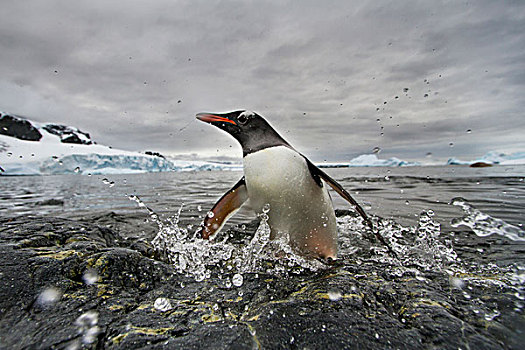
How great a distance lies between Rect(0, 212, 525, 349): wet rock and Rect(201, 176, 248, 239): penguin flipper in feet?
3.92

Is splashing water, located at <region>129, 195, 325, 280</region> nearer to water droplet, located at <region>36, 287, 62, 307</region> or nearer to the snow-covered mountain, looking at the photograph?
water droplet, located at <region>36, 287, 62, 307</region>

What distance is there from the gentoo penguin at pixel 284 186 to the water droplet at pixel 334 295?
1125 millimetres

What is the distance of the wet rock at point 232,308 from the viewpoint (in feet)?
4.24

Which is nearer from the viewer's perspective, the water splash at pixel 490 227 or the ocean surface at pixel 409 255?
the ocean surface at pixel 409 255

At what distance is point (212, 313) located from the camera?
1581 mm

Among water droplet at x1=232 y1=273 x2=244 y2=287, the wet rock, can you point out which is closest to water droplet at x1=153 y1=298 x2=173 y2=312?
the wet rock

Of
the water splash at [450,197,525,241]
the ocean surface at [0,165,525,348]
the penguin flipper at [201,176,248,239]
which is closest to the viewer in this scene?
the ocean surface at [0,165,525,348]

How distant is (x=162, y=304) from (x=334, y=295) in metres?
1.05

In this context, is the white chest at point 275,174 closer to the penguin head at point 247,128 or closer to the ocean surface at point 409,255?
the penguin head at point 247,128

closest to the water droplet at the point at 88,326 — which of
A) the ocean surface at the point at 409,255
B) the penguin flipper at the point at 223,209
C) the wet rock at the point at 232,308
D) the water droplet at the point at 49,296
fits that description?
the wet rock at the point at 232,308

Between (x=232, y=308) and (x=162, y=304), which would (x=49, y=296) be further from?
(x=232, y=308)

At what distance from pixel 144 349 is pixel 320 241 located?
208cm

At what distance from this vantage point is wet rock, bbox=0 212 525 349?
1.29m

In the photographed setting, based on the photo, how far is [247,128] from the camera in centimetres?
307
